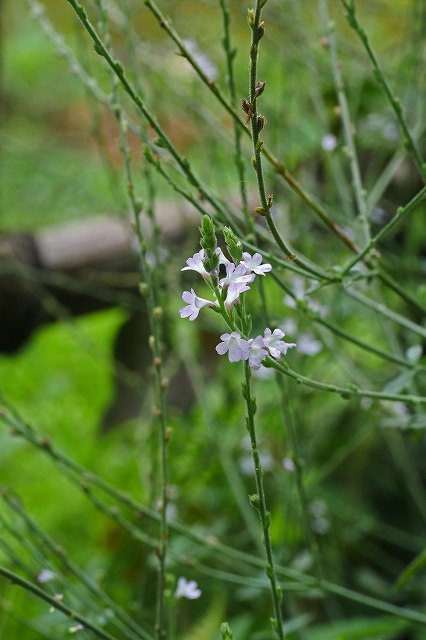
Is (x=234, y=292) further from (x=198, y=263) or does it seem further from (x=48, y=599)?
(x=48, y=599)

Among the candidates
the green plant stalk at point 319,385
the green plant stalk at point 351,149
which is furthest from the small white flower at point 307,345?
the green plant stalk at point 319,385

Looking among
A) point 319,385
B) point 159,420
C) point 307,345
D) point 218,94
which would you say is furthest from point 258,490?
point 307,345

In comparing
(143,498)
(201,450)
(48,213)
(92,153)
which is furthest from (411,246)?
(92,153)

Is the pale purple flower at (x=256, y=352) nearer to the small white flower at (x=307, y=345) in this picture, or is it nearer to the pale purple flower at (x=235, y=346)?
the pale purple flower at (x=235, y=346)

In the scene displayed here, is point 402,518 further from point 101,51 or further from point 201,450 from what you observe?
point 101,51

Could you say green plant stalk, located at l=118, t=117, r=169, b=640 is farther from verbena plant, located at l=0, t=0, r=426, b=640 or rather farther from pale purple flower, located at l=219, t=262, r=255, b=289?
pale purple flower, located at l=219, t=262, r=255, b=289
